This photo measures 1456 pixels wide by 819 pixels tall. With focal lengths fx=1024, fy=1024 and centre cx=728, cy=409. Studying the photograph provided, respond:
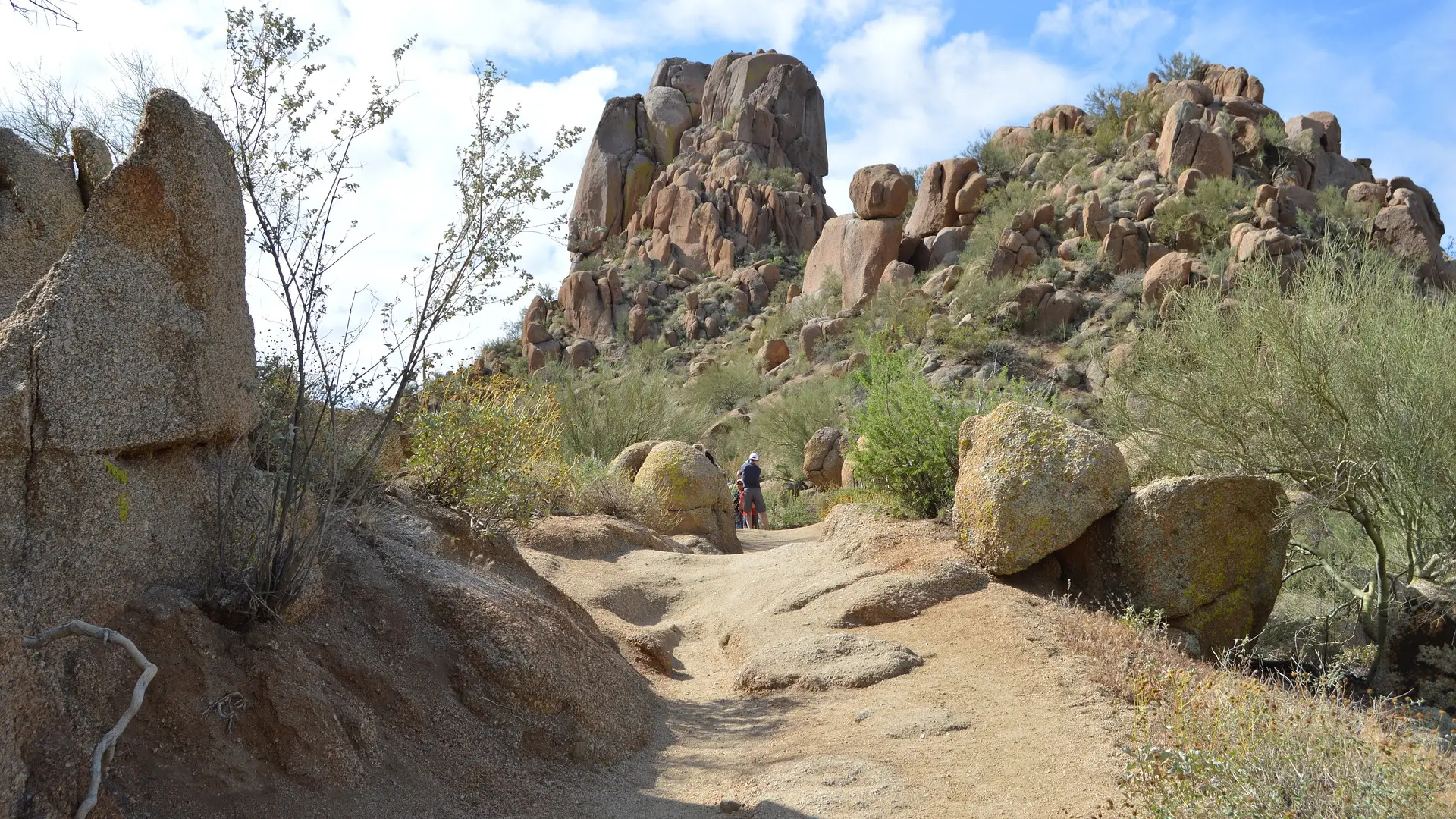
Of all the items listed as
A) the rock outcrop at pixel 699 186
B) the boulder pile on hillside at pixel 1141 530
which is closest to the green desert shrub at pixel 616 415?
the boulder pile on hillside at pixel 1141 530

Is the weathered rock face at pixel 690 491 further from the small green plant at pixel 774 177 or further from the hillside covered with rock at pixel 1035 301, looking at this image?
the small green plant at pixel 774 177

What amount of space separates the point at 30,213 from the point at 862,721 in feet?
17.8

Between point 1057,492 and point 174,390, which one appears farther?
point 1057,492

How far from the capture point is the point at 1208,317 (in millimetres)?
10836

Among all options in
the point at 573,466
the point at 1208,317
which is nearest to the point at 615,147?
the point at 573,466

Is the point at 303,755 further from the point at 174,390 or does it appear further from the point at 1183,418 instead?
the point at 1183,418

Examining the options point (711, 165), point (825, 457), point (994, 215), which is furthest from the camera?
point (711, 165)

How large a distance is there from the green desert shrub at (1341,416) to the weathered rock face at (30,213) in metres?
8.62

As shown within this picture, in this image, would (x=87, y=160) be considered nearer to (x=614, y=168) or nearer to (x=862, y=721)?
(x=862, y=721)

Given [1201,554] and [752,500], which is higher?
[752,500]

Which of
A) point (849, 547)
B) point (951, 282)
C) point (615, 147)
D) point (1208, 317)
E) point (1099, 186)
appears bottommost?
point (849, 547)

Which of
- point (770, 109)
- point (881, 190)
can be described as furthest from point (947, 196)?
point (770, 109)

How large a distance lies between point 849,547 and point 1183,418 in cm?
384

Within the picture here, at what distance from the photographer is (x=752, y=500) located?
1886 cm
